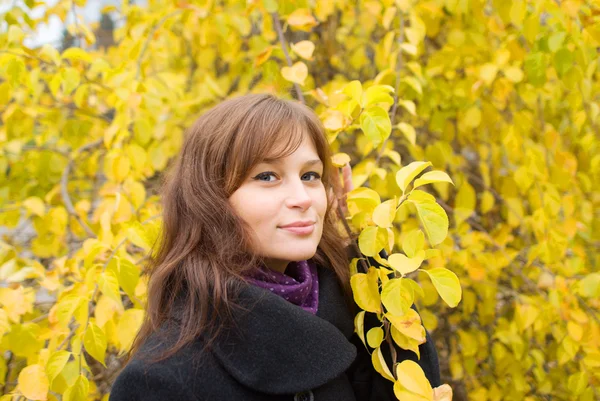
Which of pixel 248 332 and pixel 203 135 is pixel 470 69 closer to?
pixel 203 135

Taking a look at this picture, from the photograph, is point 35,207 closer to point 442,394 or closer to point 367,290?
point 367,290

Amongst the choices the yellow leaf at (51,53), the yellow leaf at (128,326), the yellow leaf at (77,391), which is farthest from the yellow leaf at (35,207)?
the yellow leaf at (77,391)

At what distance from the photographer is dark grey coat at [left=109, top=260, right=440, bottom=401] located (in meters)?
0.89

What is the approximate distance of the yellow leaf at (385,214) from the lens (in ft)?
2.87

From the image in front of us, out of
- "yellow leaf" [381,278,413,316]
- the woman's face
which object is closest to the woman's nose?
the woman's face

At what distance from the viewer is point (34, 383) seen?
1054 mm

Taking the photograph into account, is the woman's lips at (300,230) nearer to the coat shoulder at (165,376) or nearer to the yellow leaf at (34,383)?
the coat shoulder at (165,376)

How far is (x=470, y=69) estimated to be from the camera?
1.75 metres

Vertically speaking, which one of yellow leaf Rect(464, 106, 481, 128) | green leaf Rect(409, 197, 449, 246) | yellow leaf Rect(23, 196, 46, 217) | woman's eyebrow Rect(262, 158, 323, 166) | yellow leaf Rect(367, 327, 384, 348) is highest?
yellow leaf Rect(464, 106, 481, 128)

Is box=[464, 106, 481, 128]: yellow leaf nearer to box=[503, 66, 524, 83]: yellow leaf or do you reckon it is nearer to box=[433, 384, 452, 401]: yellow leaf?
box=[503, 66, 524, 83]: yellow leaf

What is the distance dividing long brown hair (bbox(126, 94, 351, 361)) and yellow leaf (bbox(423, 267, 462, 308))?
0.33 m

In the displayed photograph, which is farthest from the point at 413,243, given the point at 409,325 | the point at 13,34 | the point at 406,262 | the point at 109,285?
the point at 13,34

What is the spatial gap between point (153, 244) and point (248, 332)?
339 mm

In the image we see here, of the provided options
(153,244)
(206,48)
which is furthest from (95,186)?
(153,244)
